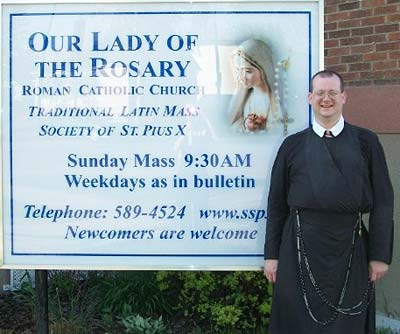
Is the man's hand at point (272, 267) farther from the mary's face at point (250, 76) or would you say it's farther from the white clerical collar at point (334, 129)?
the mary's face at point (250, 76)

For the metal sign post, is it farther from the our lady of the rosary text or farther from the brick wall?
the brick wall

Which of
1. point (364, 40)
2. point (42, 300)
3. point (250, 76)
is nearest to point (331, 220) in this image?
point (250, 76)

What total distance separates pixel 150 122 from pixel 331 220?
1.15m

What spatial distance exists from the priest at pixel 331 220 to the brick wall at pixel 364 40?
184 centimetres

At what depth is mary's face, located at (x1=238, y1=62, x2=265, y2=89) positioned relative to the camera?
366 centimetres

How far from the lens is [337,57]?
5277 millimetres

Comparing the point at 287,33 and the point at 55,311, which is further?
the point at 55,311

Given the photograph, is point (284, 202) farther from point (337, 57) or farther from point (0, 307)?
point (0, 307)

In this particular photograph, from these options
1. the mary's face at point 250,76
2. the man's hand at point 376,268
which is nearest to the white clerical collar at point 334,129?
the mary's face at point 250,76

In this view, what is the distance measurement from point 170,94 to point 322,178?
1.01 meters

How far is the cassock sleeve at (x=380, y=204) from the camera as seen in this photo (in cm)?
324

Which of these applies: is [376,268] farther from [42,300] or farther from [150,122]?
[42,300]

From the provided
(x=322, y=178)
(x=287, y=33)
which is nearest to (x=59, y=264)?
(x=322, y=178)

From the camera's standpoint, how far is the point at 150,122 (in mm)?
3693
